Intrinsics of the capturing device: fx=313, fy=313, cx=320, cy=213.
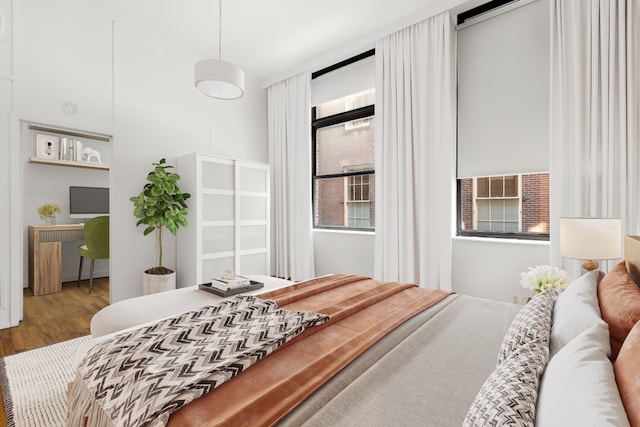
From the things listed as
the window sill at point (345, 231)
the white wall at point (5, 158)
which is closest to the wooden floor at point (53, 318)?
the white wall at point (5, 158)

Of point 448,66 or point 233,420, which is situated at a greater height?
point 448,66

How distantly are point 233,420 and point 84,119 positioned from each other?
349 centimetres

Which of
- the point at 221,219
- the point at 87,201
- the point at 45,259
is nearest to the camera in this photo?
the point at 221,219

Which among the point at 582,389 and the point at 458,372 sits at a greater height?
the point at 582,389

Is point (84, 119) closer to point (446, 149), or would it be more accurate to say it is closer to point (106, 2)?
point (106, 2)

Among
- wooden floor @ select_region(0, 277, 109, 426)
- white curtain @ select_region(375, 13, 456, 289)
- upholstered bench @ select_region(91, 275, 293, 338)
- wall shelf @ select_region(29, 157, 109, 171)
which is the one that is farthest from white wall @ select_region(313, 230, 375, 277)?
wall shelf @ select_region(29, 157, 109, 171)

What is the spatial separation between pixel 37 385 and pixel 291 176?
10.8 ft

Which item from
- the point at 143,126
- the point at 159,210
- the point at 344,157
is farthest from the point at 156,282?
the point at 344,157

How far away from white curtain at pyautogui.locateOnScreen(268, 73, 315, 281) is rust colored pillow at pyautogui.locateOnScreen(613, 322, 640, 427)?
12.3ft

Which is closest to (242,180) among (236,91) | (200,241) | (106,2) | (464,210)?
(200,241)

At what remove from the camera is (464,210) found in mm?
3217

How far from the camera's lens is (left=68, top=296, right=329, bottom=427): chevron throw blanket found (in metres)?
0.82

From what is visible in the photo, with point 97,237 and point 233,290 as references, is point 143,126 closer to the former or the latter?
point 97,237

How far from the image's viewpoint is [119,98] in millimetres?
3334
